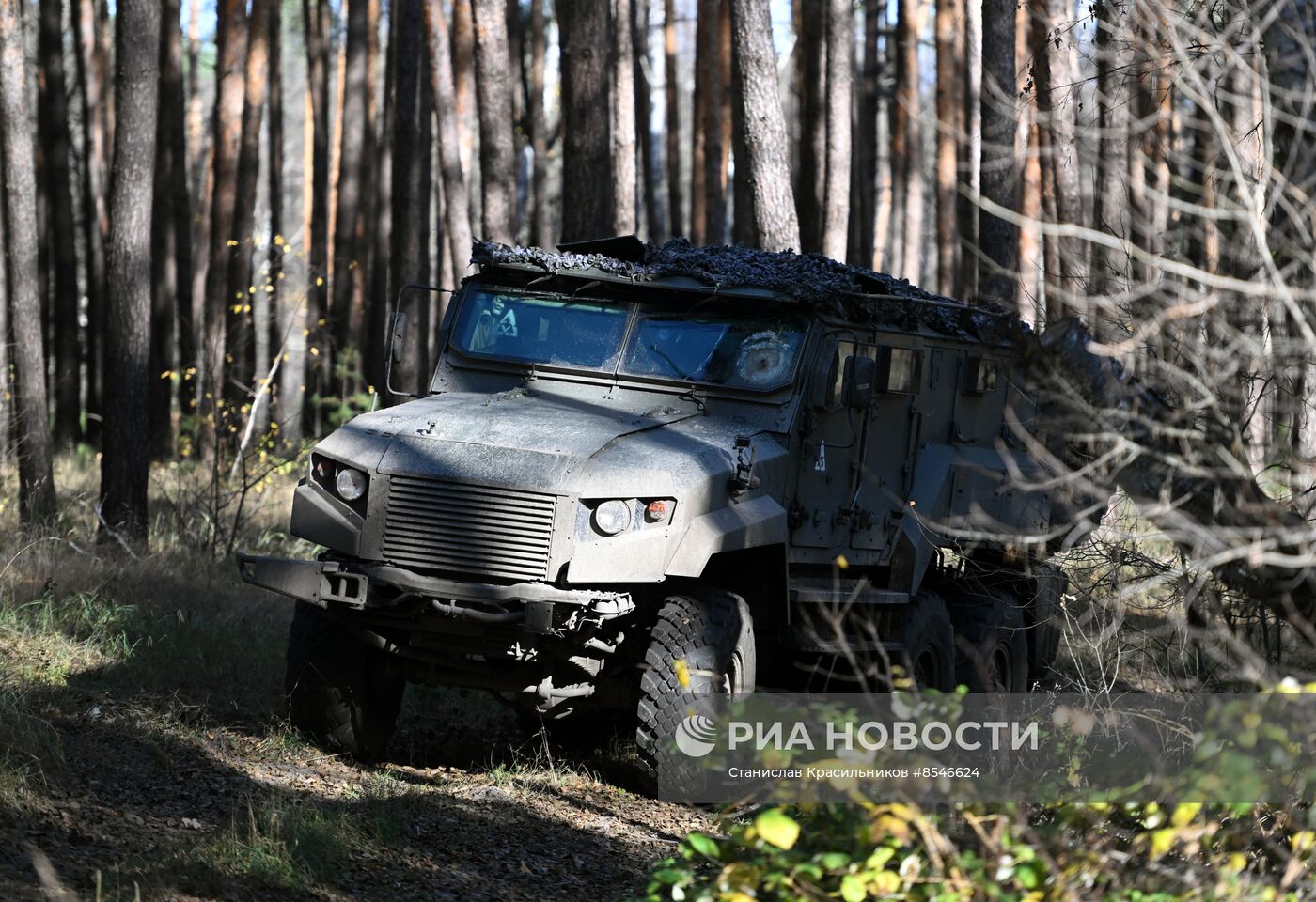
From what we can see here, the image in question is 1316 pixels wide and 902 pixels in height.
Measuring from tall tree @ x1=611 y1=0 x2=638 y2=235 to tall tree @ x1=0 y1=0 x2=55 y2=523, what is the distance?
24.1 feet

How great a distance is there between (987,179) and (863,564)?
16.4ft

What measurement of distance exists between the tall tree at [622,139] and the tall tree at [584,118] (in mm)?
5577

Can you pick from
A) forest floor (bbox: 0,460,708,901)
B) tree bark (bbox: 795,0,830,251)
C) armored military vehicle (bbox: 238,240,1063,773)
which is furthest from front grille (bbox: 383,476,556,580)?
tree bark (bbox: 795,0,830,251)

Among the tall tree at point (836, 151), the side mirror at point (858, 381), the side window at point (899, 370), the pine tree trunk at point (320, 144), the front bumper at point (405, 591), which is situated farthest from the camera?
the pine tree trunk at point (320, 144)

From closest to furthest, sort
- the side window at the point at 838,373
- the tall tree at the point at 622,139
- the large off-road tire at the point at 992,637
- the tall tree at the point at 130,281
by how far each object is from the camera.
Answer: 1. the side window at the point at 838,373
2. the large off-road tire at the point at 992,637
3. the tall tree at the point at 130,281
4. the tall tree at the point at 622,139

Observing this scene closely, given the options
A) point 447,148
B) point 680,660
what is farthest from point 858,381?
point 447,148

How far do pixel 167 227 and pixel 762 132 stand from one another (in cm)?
1039

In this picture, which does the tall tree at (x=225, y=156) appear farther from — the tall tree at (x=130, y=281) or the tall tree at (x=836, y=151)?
the tall tree at (x=836, y=151)

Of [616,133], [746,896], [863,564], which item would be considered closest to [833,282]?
[863,564]

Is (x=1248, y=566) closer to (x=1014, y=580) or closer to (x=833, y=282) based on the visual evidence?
(x=833, y=282)

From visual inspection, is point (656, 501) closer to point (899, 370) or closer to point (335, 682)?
point (335, 682)

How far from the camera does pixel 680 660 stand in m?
6.61

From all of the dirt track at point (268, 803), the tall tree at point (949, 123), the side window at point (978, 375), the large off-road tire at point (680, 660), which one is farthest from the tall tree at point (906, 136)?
the large off-road tire at point (680, 660)

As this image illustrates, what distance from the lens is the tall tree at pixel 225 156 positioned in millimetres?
17250
